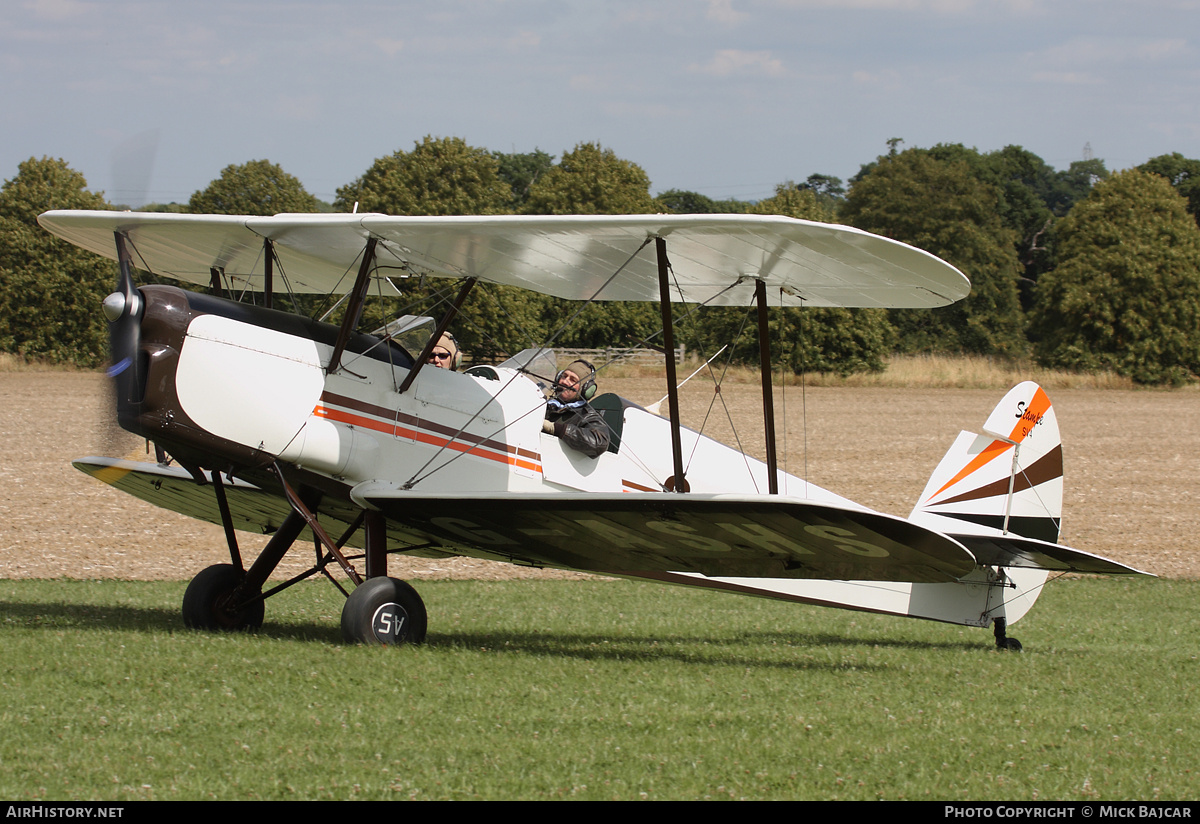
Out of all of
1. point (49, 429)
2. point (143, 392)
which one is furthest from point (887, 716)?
point (49, 429)

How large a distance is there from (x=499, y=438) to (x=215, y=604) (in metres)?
2.19

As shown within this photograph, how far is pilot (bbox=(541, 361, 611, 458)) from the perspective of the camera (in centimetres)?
749

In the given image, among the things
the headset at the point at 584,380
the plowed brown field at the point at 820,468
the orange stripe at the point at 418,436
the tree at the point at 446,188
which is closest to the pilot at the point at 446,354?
the headset at the point at 584,380

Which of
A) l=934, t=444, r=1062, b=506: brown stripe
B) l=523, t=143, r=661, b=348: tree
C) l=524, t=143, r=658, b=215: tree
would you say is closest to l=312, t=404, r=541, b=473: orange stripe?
l=934, t=444, r=1062, b=506: brown stripe

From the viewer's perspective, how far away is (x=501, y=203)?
1693 inches

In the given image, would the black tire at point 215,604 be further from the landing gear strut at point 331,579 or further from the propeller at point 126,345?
the propeller at point 126,345

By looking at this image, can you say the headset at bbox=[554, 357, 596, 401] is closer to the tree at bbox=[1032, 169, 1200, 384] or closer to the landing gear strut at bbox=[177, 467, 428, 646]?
the landing gear strut at bbox=[177, 467, 428, 646]

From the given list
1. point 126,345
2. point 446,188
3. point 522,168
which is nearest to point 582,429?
point 126,345

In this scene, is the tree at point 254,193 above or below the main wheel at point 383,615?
above

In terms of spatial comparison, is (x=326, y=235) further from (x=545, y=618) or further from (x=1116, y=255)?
(x=1116, y=255)

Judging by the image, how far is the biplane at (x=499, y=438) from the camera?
20.4 ft

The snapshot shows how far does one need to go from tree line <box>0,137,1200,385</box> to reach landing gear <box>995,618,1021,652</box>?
15.2m

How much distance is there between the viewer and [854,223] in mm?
64812

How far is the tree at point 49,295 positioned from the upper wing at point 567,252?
34.6 metres
